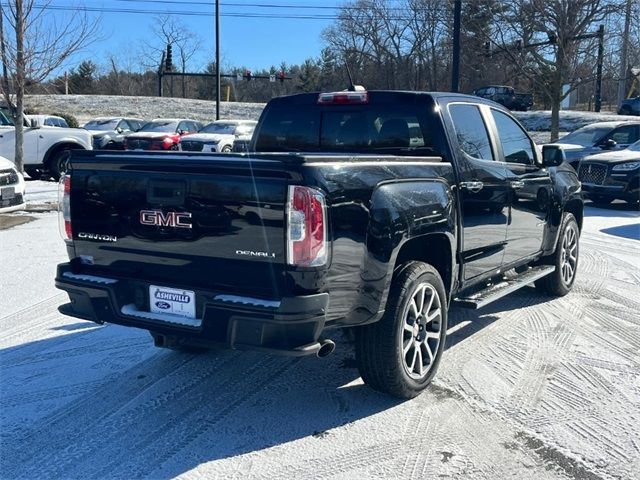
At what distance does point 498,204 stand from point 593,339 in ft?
4.68

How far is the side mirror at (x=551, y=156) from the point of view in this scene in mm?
6280

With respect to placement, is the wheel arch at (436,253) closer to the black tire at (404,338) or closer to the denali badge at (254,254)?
the black tire at (404,338)

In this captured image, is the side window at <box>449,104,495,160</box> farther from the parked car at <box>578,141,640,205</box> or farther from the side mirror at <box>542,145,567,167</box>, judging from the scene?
the parked car at <box>578,141,640,205</box>

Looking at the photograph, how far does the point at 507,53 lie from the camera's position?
24.8 metres

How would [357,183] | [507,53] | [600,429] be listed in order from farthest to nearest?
[507,53] → [600,429] → [357,183]

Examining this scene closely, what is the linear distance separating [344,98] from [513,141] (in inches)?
71.2

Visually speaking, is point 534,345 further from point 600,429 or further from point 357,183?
point 357,183

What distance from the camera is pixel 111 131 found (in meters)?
25.6

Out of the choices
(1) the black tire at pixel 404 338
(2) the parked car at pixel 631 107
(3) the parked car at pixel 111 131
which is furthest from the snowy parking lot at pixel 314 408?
(2) the parked car at pixel 631 107

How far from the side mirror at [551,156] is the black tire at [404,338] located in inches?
99.8

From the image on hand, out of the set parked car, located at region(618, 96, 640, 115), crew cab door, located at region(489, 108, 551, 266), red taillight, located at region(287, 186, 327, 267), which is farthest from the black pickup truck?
parked car, located at region(618, 96, 640, 115)

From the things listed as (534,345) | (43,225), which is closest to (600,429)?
(534,345)

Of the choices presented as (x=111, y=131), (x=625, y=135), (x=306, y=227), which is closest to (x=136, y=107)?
(x=111, y=131)

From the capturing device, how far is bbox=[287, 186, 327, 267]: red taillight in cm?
333
